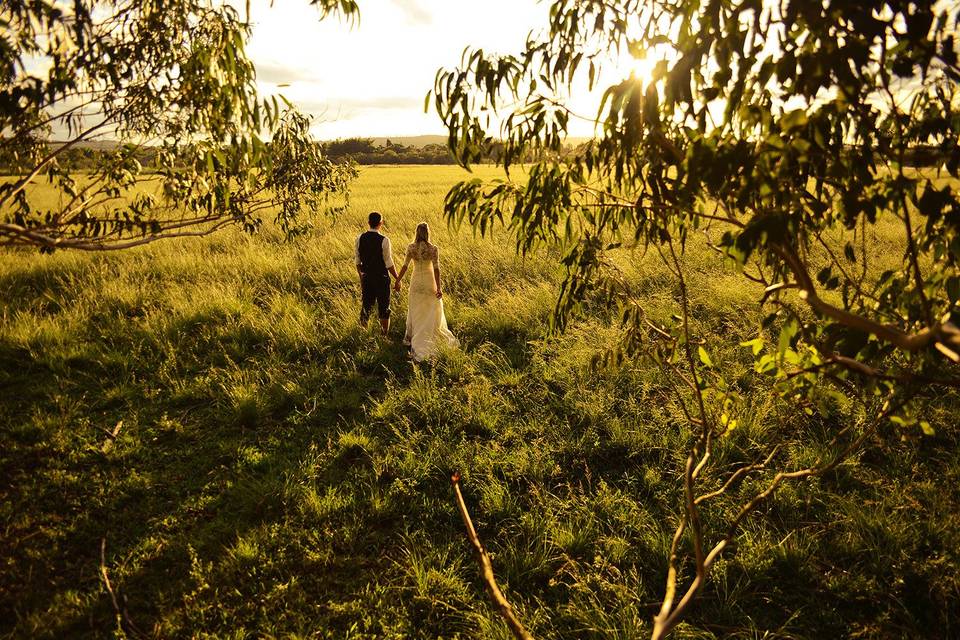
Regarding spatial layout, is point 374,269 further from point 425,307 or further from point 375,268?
point 425,307

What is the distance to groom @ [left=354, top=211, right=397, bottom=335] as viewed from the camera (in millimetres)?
7020

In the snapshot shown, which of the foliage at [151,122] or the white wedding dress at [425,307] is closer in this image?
the foliage at [151,122]

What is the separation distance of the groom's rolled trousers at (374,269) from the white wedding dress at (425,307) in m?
0.44

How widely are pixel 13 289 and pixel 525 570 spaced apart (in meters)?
10.7

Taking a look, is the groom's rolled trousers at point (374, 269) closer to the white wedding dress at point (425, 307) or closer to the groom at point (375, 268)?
the groom at point (375, 268)

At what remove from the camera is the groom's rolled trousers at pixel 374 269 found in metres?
7.03

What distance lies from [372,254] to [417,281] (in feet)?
2.64

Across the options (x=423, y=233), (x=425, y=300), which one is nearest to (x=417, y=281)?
(x=425, y=300)

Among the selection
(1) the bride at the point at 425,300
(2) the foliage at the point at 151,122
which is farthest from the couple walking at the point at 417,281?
(2) the foliage at the point at 151,122

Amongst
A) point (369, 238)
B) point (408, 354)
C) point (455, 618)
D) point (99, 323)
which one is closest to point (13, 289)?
point (99, 323)

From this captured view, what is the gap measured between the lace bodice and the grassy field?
3.89 ft

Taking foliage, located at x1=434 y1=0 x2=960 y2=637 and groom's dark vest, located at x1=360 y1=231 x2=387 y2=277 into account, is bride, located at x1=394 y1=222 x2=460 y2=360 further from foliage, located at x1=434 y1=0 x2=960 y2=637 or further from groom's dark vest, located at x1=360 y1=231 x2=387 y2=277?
foliage, located at x1=434 y1=0 x2=960 y2=637

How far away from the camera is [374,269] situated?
7.18m

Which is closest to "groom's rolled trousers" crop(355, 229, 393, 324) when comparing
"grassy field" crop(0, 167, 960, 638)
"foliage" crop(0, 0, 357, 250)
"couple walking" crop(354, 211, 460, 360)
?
"couple walking" crop(354, 211, 460, 360)
